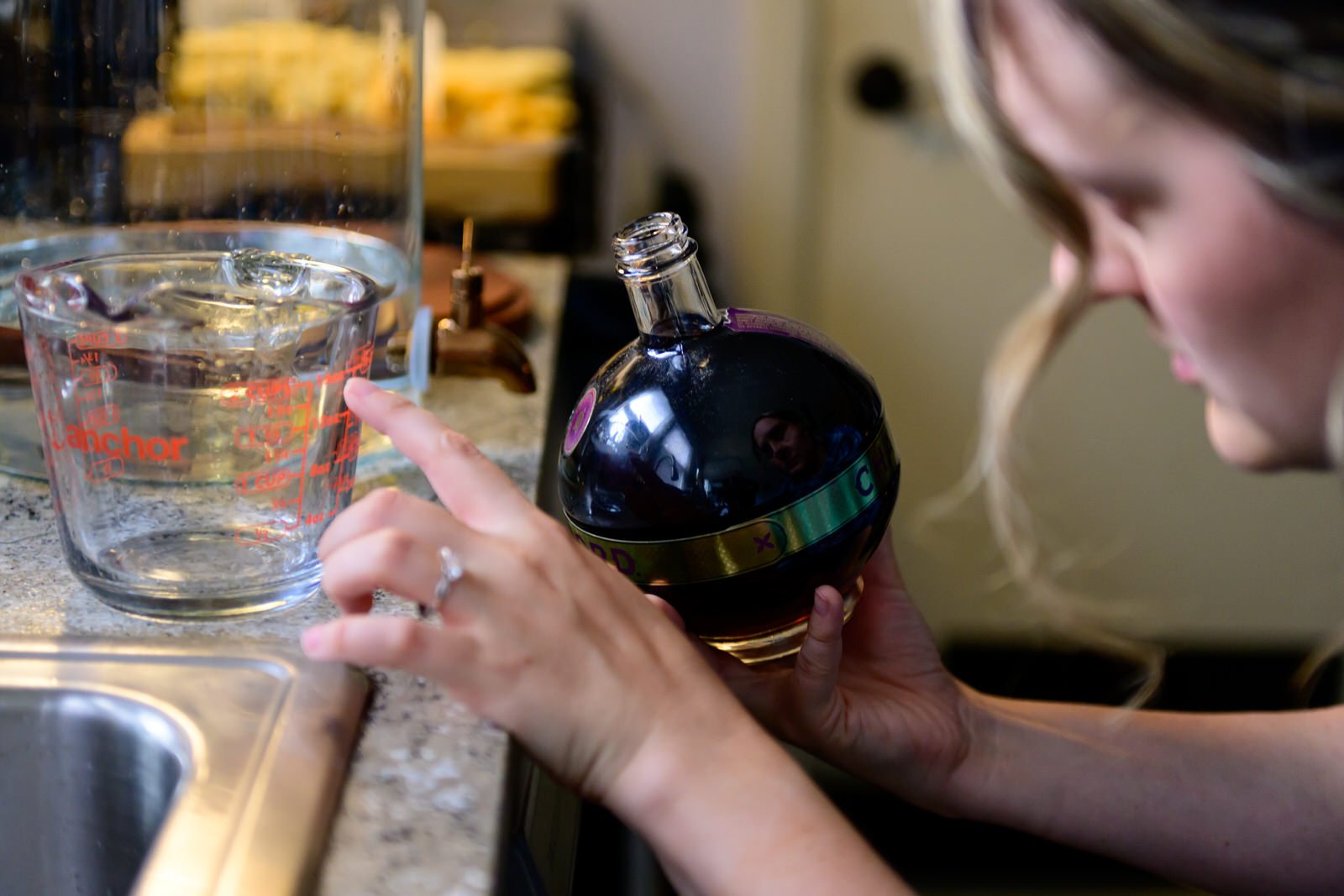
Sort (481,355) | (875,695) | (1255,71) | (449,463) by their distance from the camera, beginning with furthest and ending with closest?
(481,355)
(875,695)
(449,463)
(1255,71)

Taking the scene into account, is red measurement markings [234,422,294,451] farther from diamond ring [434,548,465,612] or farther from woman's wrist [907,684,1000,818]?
woman's wrist [907,684,1000,818]

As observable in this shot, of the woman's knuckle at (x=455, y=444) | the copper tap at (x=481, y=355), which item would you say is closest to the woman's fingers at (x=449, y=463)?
the woman's knuckle at (x=455, y=444)

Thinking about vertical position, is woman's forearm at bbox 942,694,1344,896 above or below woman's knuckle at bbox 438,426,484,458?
below

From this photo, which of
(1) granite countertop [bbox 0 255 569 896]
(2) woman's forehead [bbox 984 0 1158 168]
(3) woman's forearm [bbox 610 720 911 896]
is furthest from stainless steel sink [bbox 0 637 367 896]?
(2) woman's forehead [bbox 984 0 1158 168]

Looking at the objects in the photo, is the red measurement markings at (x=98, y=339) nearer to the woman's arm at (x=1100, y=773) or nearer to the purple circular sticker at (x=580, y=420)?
the purple circular sticker at (x=580, y=420)

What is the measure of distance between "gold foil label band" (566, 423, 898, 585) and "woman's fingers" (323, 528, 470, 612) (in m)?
0.09

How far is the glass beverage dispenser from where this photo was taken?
735 millimetres

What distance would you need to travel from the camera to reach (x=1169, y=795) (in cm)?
71

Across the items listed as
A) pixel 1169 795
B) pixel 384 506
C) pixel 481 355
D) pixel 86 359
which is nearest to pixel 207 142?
pixel 481 355

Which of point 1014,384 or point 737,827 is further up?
point 1014,384

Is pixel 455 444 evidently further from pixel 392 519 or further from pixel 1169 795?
pixel 1169 795

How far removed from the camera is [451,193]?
60.1 inches

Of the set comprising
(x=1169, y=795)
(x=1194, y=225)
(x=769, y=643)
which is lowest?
(x=1169, y=795)

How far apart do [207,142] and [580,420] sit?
431mm
